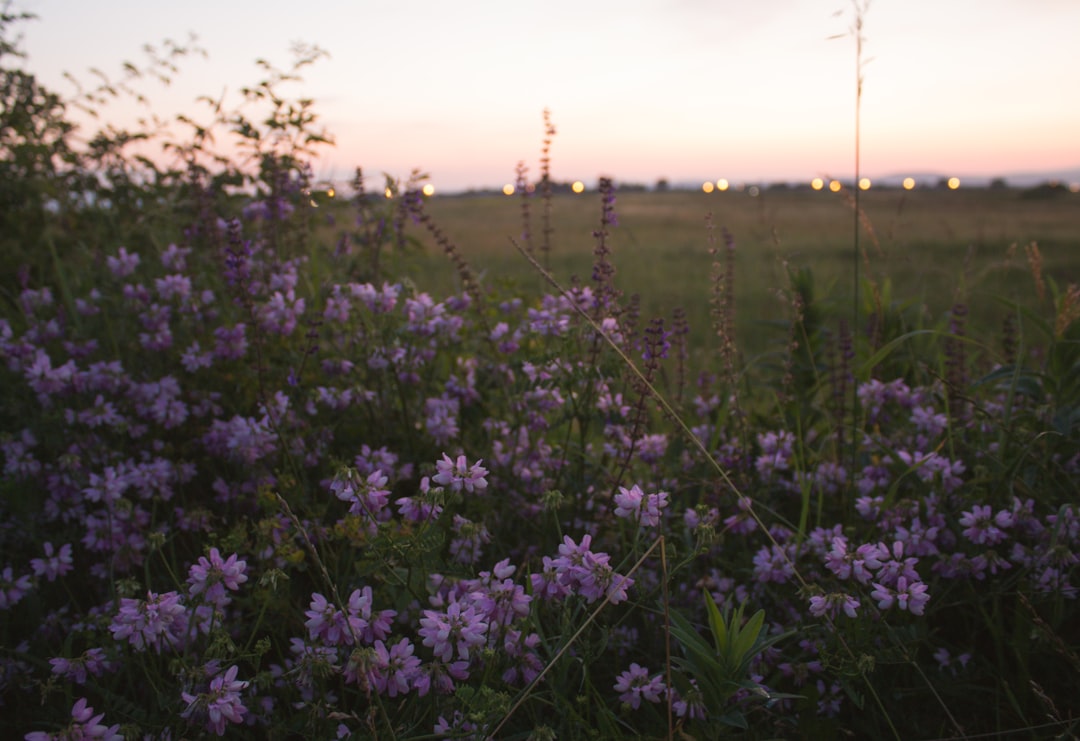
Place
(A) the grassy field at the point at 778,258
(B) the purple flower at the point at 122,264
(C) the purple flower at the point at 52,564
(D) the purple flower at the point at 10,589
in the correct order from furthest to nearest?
(A) the grassy field at the point at 778,258 → (B) the purple flower at the point at 122,264 → (C) the purple flower at the point at 52,564 → (D) the purple flower at the point at 10,589

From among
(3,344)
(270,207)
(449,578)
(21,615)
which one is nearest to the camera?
(449,578)

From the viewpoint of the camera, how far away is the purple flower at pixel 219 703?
56.2 inches

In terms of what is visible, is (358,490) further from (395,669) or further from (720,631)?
(720,631)

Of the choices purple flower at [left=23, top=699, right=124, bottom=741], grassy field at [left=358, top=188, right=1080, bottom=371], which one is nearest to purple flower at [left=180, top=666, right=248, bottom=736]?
purple flower at [left=23, top=699, right=124, bottom=741]

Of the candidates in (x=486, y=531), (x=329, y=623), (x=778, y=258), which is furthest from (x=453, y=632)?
(x=778, y=258)

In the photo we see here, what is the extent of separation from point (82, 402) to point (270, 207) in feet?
4.31

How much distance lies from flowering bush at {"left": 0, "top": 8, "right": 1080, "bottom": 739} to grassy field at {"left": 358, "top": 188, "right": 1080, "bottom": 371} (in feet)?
2.36

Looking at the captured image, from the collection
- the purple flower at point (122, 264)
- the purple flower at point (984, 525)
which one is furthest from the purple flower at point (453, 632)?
the purple flower at point (122, 264)

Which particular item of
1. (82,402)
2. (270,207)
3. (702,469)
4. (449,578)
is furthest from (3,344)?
(702,469)

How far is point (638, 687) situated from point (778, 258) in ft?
5.90

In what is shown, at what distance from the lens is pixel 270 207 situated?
3.80 metres

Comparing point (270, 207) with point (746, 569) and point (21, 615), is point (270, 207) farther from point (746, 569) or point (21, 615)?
point (746, 569)

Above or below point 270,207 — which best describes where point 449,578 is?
below

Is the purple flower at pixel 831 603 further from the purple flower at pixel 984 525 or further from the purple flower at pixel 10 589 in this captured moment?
the purple flower at pixel 10 589
